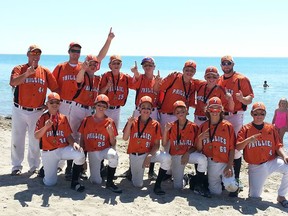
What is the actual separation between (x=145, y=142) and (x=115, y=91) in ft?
5.32

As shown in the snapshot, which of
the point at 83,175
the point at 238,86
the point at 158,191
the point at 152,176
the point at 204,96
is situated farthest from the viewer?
the point at 152,176

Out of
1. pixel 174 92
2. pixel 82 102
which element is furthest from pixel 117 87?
pixel 174 92

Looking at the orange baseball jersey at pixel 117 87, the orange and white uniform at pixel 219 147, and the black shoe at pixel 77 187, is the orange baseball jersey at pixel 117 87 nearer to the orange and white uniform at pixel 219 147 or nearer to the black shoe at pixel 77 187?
the black shoe at pixel 77 187

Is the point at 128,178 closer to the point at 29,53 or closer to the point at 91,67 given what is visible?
the point at 91,67

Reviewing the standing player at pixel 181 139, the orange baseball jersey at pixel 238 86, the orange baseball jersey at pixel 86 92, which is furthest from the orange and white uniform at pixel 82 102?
the orange baseball jersey at pixel 238 86

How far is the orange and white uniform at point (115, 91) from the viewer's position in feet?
29.3

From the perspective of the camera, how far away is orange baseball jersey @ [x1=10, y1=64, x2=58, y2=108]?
823 cm

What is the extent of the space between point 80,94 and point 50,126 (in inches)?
49.0

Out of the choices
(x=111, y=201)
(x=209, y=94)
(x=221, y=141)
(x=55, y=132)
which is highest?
(x=209, y=94)

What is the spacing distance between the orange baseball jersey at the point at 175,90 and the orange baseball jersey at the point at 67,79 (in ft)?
6.82

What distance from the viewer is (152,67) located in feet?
28.7

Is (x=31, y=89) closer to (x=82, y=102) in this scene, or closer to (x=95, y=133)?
(x=82, y=102)

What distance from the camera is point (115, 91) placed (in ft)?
29.4

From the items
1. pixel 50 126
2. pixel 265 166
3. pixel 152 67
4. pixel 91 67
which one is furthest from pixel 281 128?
pixel 50 126
